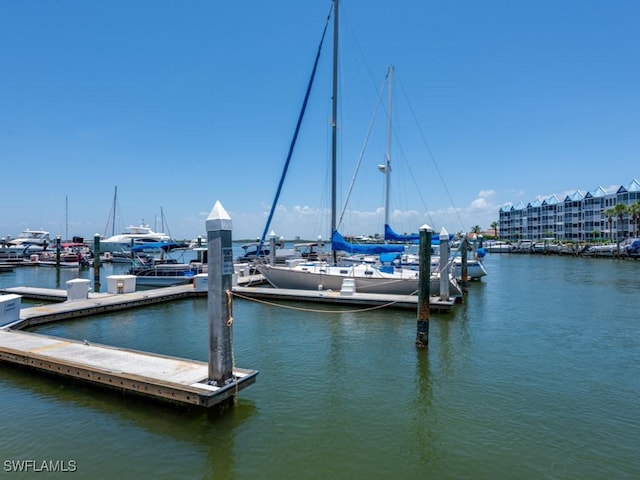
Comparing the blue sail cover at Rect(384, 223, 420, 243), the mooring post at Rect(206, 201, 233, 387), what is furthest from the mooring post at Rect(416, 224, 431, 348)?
the blue sail cover at Rect(384, 223, 420, 243)

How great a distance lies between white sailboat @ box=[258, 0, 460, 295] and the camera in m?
22.3

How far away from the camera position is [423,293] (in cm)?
1351

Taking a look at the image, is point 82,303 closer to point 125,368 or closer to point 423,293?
point 125,368

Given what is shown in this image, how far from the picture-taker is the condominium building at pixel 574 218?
285ft

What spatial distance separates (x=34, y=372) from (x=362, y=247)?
18.4m

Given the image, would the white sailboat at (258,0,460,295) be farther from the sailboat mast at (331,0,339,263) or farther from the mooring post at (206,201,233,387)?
the mooring post at (206,201,233,387)

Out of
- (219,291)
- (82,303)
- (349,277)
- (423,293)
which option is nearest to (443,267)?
(349,277)

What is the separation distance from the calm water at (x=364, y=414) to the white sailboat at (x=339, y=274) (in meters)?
6.95

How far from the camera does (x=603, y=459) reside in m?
6.80

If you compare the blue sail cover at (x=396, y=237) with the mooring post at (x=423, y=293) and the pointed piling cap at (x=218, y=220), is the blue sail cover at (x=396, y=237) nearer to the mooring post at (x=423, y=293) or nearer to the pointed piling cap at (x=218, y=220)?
the mooring post at (x=423, y=293)

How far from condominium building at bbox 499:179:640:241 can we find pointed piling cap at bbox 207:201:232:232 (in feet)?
296

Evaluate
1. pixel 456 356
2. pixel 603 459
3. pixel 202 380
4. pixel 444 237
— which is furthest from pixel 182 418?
pixel 444 237

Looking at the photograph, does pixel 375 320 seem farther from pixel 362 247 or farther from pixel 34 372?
pixel 34 372

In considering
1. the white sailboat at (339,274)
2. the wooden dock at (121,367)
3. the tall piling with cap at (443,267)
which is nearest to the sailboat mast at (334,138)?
the white sailboat at (339,274)
